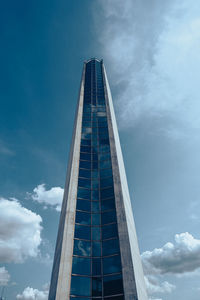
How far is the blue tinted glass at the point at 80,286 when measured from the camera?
54.9 ft

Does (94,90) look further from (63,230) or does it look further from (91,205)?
(63,230)

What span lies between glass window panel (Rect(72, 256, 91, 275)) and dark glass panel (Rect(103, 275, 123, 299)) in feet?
5.84

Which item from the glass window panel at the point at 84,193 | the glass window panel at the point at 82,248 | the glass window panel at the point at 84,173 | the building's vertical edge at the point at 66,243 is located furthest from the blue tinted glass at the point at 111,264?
the glass window panel at the point at 84,173

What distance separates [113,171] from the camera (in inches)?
1018

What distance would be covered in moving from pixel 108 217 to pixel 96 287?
6645mm

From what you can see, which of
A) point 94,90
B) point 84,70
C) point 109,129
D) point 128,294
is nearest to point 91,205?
point 128,294

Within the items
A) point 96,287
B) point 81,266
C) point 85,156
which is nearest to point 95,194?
point 85,156

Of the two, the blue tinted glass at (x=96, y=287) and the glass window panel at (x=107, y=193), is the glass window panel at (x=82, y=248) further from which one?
the glass window panel at (x=107, y=193)

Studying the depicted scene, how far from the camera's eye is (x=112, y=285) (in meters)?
17.4

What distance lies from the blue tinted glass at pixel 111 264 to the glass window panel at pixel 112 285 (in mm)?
483

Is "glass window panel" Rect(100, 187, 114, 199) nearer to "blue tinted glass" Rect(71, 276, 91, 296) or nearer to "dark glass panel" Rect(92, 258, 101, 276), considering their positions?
"dark glass panel" Rect(92, 258, 101, 276)

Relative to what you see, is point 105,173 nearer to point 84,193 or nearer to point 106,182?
point 106,182

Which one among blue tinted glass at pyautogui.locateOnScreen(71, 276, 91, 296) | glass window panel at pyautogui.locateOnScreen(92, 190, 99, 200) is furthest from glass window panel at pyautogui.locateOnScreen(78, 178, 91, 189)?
blue tinted glass at pyautogui.locateOnScreen(71, 276, 91, 296)

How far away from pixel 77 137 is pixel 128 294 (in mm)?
20287
